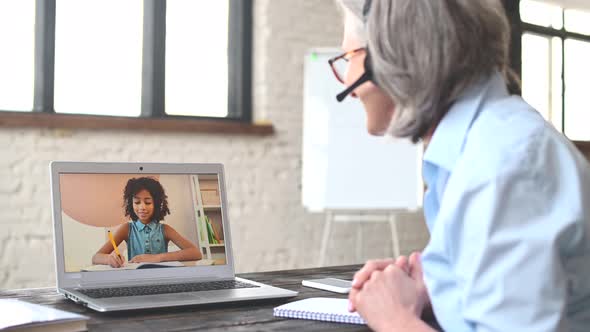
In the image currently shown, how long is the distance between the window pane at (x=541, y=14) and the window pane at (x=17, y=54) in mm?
4025

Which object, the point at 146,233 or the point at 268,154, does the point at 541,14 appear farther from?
the point at 146,233

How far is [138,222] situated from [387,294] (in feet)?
2.05

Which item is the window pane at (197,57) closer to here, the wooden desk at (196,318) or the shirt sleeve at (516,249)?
the wooden desk at (196,318)

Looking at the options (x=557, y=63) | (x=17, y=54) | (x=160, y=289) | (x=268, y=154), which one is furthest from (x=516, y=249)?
(x=557, y=63)

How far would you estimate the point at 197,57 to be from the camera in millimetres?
4363

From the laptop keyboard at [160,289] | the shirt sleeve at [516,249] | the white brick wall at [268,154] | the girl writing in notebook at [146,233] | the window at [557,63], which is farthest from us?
→ the window at [557,63]

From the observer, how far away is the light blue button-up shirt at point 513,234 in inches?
33.7

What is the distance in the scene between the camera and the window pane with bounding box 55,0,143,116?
12.9 ft

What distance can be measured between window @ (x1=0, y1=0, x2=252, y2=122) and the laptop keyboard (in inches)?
105

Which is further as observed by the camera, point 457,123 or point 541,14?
point 541,14

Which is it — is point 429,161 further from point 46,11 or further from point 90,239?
point 46,11

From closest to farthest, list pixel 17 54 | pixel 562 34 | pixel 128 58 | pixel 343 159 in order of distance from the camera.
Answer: pixel 17 54, pixel 128 58, pixel 343 159, pixel 562 34

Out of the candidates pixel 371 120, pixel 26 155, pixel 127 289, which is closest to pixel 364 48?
pixel 371 120

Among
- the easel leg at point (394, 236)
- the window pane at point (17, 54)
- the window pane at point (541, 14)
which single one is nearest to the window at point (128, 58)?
the window pane at point (17, 54)
